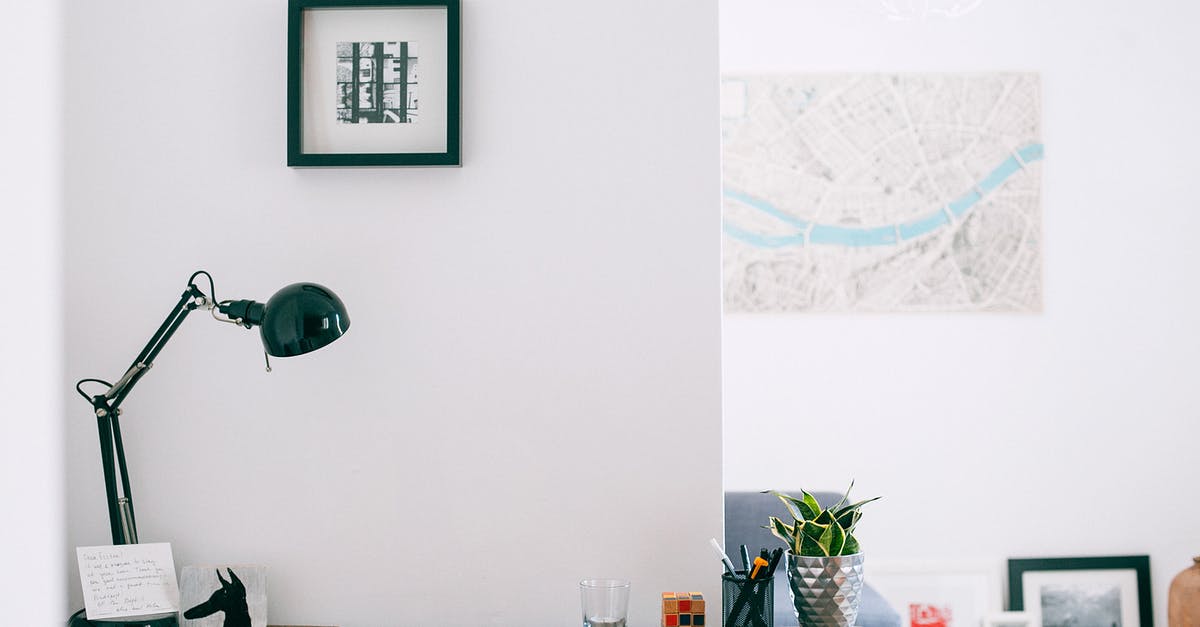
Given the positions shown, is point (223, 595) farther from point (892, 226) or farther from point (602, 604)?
point (892, 226)

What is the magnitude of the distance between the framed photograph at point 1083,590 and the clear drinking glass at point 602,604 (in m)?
2.10

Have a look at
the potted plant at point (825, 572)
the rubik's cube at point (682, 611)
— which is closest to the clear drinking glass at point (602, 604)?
the rubik's cube at point (682, 611)

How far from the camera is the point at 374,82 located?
1.30 m

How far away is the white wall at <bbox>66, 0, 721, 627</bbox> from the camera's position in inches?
51.9

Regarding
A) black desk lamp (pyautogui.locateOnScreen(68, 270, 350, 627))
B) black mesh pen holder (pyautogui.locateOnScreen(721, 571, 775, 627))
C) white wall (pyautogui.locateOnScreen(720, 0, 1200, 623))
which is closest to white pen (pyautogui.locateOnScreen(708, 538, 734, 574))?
black mesh pen holder (pyautogui.locateOnScreen(721, 571, 775, 627))

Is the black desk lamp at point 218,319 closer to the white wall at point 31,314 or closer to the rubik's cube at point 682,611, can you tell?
the white wall at point 31,314

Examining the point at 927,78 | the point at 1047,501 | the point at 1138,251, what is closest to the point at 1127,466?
the point at 1047,501

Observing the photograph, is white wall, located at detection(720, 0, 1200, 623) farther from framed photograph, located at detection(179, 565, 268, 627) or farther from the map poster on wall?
framed photograph, located at detection(179, 565, 268, 627)

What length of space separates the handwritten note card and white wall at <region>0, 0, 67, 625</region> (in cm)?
8

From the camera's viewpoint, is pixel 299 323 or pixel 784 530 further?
pixel 784 530

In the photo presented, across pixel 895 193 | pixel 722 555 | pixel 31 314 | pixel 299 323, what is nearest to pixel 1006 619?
pixel 895 193

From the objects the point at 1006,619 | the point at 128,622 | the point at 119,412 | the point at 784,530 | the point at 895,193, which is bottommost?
the point at 1006,619

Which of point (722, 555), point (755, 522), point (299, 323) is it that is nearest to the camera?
point (299, 323)

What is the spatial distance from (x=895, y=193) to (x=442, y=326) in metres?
1.99
